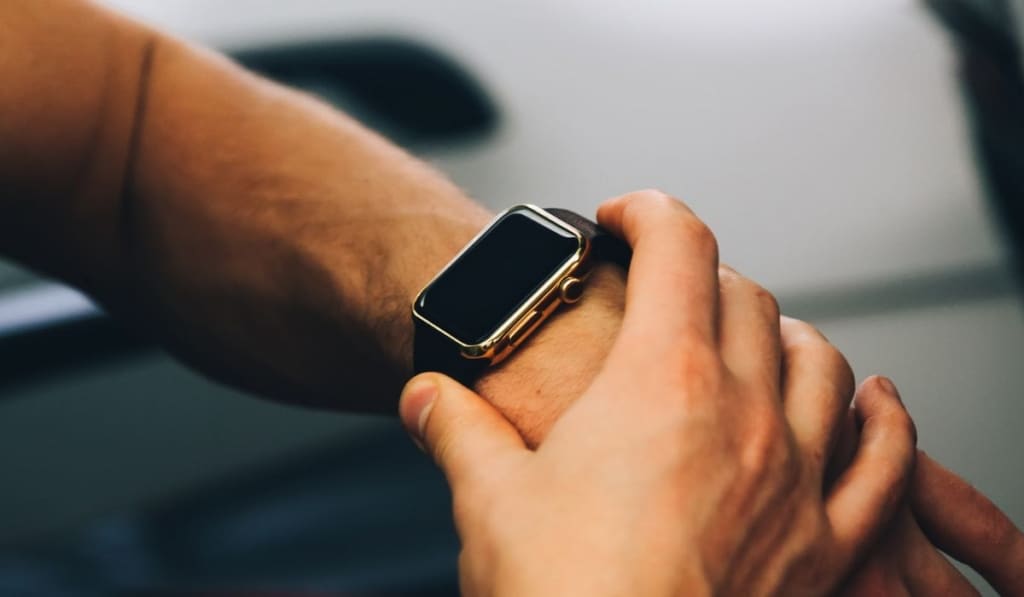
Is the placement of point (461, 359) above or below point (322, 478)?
above

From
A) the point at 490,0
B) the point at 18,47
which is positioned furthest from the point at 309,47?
the point at 18,47

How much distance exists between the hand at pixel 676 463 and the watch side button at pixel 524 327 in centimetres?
6

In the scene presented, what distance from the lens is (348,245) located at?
695mm

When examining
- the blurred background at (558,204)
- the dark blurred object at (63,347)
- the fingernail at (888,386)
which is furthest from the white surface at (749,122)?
the dark blurred object at (63,347)

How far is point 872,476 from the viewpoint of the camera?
0.51m

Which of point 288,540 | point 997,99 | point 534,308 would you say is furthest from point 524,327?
point 288,540

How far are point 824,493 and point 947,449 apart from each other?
0.55 ft

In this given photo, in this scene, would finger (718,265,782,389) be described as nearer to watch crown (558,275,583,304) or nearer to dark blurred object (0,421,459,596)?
watch crown (558,275,583,304)

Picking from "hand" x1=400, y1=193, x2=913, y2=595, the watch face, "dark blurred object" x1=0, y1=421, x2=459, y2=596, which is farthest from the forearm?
"dark blurred object" x1=0, y1=421, x2=459, y2=596

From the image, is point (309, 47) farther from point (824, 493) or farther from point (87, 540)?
point (824, 493)

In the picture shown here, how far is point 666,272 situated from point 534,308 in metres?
0.09

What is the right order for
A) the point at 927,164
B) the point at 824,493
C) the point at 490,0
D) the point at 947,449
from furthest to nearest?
the point at 490,0, the point at 927,164, the point at 947,449, the point at 824,493

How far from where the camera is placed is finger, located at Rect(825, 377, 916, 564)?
19.3 inches

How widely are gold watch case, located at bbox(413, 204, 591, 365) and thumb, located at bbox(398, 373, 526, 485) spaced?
0.03 m
